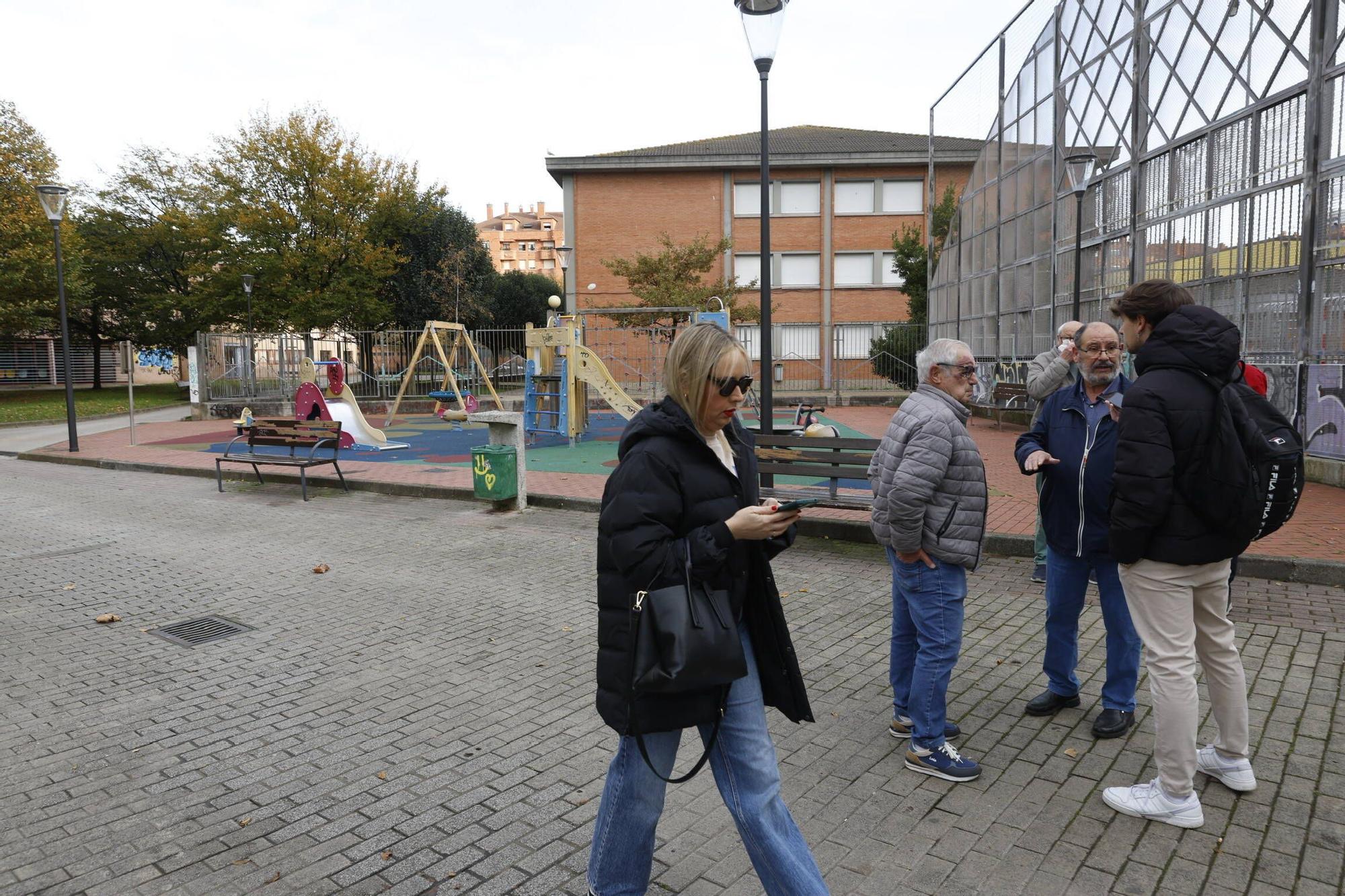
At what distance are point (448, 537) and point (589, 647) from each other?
3.94 m

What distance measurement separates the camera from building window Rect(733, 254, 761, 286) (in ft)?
121

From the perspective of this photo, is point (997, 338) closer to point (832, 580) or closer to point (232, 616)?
point (832, 580)

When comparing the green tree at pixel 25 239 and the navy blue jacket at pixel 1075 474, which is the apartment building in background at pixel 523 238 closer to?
the green tree at pixel 25 239

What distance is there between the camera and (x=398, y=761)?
12.5 ft

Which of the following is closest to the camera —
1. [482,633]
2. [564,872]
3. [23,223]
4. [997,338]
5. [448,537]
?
[564,872]

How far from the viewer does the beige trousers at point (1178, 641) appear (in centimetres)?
314

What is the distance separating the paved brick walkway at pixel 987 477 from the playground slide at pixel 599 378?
420 cm

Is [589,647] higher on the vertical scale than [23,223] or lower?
lower

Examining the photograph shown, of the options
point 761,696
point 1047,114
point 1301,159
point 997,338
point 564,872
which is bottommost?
point 564,872

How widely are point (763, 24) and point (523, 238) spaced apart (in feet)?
394

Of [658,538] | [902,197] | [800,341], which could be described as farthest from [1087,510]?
[902,197]

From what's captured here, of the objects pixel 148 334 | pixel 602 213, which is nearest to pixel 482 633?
pixel 602 213

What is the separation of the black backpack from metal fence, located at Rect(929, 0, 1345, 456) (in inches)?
315

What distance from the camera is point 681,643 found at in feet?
6.98
